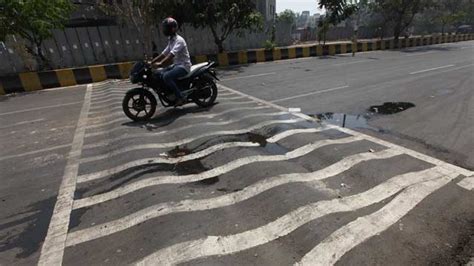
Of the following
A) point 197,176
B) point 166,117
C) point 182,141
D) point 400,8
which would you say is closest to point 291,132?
point 182,141

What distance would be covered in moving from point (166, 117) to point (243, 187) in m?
3.66

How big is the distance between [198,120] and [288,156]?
255 cm

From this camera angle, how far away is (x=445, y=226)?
293 cm

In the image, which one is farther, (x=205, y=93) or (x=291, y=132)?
(x=205, y=93)

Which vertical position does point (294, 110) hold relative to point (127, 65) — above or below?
below

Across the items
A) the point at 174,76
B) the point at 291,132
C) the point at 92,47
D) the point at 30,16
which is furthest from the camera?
the point at 92,47

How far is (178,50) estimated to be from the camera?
21.5ft

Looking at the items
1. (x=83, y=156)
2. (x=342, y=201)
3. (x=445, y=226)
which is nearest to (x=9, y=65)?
(x=83, y=156)

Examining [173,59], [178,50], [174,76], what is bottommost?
[174,76]

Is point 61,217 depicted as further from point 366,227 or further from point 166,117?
point 166,117

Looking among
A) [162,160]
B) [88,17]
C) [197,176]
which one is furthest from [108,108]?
[88,17]

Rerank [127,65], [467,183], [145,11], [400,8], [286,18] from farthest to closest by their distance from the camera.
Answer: [286,18] → [400,8] → [145,11] → [127,65] → [467,183]

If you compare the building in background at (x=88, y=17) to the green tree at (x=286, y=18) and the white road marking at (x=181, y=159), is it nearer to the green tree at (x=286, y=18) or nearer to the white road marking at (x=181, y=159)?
the green tree at (x=286, y=18)

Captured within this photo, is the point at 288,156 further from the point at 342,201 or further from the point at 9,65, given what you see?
the point at 9,65
